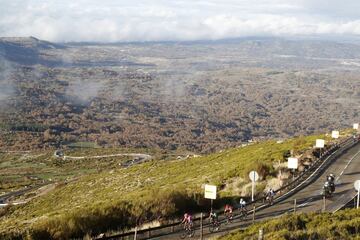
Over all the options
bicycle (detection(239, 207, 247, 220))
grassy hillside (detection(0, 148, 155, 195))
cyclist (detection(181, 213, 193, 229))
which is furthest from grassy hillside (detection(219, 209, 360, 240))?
grassy hillside (detection(0, 148, 155, 195))

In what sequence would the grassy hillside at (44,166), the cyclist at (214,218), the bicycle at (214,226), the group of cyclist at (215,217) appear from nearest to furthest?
the group of cyclist at (215,217) → the bicycle at (214,226) → the cyclist at (214,218) → the grassy hillside at (44,166)

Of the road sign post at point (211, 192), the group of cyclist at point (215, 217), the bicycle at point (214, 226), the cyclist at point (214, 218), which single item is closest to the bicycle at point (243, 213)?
the group of cyclist at point (215, 217)

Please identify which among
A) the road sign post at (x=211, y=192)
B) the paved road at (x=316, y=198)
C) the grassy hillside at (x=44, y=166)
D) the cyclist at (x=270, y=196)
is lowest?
the grassy hillside at (x=44, y=166)

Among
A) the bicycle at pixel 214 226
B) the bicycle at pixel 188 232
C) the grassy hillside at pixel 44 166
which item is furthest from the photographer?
the grassy hillside at pixel 44 166

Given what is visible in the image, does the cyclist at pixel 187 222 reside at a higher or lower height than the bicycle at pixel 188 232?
higher

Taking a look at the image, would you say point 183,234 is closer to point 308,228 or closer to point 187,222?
point 187,222

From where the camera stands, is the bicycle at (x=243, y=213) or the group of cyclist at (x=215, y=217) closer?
the group of cyclist at (x=215, y=217)

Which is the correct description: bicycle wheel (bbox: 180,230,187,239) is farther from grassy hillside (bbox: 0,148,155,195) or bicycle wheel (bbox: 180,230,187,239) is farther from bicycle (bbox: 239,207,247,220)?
grassy hillside (bbox: 0,148,155,195)

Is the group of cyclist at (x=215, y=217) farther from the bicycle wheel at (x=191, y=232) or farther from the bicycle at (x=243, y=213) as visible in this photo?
the bicycle wheel at (x=191, y=232)
